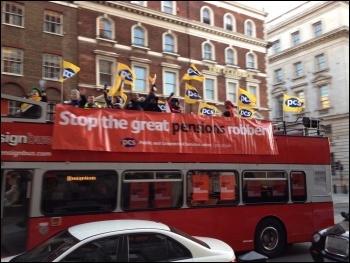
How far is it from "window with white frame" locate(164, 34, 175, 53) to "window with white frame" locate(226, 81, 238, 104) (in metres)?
6.59

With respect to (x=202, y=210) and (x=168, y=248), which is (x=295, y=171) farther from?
(x=168, y=248)

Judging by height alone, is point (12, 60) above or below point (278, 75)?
below

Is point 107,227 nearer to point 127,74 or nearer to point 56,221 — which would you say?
point 56,221

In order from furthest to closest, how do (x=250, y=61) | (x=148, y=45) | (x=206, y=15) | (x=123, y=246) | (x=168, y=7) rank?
1. (x=250, y=61)
2. (x=206, y=15)
3. (x=168, y=7)
4. (x=148, y=45)
5. (x=123, y=246)

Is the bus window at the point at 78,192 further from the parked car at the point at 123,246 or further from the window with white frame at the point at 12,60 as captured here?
the window with white frame at the point at 12,60

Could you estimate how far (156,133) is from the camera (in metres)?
8.12

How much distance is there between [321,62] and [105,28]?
29719 mm

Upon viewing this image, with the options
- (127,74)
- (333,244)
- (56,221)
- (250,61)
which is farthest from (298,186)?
(250,61)

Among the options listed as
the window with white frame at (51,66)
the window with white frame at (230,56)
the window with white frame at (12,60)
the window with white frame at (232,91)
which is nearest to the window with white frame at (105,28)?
the window with white frame at (51,66)

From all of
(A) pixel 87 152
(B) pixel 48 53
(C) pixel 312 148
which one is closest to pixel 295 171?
(C) pixel 312 148

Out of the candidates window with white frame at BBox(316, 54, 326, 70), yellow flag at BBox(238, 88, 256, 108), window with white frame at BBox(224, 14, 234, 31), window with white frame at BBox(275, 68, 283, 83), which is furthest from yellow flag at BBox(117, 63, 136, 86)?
window with white frame at BBox(275, 68, 283, 83)

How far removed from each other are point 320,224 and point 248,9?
31705 millimetres

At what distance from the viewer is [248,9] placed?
3750 centimetres

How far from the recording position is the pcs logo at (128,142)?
774cm
